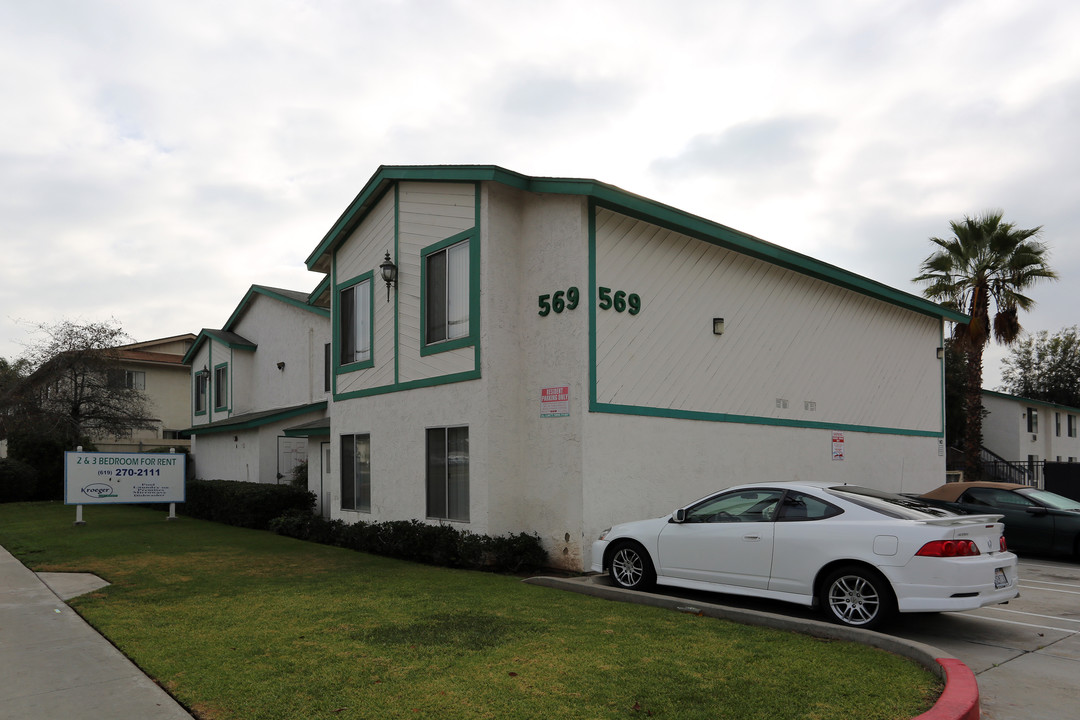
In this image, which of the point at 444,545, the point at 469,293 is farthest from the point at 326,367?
the point at 444,545

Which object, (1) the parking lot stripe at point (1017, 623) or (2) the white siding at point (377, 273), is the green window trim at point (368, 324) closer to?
(2) the white siding at point (377, 273)

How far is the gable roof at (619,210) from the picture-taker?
39.8ft

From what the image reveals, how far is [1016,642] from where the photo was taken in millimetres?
7633

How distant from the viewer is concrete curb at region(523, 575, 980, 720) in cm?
523

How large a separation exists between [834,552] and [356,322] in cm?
1145

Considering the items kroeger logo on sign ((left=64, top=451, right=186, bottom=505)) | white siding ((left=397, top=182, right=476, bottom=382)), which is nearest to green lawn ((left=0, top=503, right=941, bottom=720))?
white siding ((left=397, top=182, right=476, bottom=382))

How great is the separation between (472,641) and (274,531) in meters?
12.6

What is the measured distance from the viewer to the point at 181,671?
6.19 meters

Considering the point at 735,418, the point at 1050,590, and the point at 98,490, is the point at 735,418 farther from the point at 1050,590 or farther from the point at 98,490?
the point at 98,490

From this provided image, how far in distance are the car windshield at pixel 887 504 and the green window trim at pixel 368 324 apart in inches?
392

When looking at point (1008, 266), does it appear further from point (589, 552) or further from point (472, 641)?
point (472, 641)

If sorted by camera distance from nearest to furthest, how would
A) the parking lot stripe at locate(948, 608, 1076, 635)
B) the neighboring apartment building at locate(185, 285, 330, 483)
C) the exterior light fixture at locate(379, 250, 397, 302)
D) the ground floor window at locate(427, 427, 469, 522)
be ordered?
1. the parking lot stripe at locate(948, 608, 1076, 635)
2. the ground floor window at locate(427, 427, 469, 522)
3. the exterior light fixture at locate(379, 250, 397, 302)
4. the neighboring apartment building at locate(185, 285, 330, 483)

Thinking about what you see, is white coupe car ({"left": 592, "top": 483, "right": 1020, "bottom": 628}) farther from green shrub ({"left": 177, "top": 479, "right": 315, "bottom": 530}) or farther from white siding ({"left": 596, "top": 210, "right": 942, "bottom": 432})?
green shrub ({"left": 177, "top": 479, "right": 315, "bottom": 530})

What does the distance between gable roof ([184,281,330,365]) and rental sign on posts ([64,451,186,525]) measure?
5.97 metres
